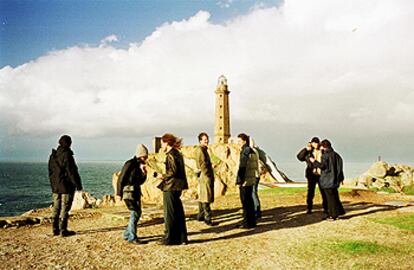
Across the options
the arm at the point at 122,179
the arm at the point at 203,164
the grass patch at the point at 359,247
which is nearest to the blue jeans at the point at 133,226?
the arm at the point at 122,179

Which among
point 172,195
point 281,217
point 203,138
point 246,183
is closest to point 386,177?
point 281,217

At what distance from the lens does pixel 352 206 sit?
509 inches

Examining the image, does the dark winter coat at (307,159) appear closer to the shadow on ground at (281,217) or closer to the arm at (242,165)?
the shadow on ground at (281,217)

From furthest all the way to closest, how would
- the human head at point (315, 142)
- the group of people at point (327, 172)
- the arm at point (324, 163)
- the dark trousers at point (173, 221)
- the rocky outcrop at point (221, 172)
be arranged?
the rocky outcrop at point (221, 172) < the human head at point (315, 142) < the arm at point (324, 163) < the group of people at point (327, 172) < the dark trousers at point (173, 221)

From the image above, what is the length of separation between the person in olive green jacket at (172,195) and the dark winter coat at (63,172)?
93.4 inches

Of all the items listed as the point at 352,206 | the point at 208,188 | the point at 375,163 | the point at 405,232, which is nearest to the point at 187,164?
the point at 375,163

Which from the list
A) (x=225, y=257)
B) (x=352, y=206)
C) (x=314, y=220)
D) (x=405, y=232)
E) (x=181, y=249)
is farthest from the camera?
(x=352, y=206)

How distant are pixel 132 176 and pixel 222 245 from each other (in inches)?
102

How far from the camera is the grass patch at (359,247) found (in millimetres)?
7062

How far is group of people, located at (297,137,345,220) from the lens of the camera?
10.5 meters

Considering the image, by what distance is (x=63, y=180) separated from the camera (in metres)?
8.55

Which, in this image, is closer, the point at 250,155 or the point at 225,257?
the point at 225,257

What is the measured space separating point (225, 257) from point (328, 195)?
5163 millimetres

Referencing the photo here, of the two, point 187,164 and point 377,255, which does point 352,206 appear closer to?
point 377,255
